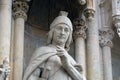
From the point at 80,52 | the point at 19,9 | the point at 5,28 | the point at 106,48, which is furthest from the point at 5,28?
the point at 106,48

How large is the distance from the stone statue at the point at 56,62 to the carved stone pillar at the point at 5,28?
45 cm

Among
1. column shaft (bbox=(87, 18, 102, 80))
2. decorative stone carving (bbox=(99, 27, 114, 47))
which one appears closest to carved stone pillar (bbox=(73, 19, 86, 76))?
column shaft (bbox=(87, 18, 102, 80))

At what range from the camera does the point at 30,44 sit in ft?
37.6

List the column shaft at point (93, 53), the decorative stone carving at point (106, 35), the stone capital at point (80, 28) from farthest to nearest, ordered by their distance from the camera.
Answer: the decorative stone carving at point (106, 35)
the stone capital at point (80, 28)
the column shaft at point (93, 53)

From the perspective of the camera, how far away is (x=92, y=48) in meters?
11.3

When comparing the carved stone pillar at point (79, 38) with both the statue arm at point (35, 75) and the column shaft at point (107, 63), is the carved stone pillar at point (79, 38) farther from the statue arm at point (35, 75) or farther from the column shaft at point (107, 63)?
the statue arm at point (35, 75)

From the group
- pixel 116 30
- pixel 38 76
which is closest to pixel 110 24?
pixel 116 30

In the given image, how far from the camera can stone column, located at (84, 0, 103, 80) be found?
36.5 feet

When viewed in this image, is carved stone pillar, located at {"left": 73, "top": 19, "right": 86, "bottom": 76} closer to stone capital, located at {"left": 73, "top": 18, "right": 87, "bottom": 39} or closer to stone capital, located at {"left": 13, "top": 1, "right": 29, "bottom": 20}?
stone capital, located at {"left": 73, "top": 18, "right": 87, "bottom": 39}

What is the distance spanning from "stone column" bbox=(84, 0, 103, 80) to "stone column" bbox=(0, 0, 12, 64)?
163 centimetres

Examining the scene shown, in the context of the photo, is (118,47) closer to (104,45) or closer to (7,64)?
(104,45)

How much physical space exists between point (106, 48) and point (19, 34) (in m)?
1.92

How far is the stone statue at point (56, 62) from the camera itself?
396 inches

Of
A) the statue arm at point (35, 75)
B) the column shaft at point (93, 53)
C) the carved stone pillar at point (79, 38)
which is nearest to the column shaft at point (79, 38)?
the carved stone pillar at point (79, 38)
